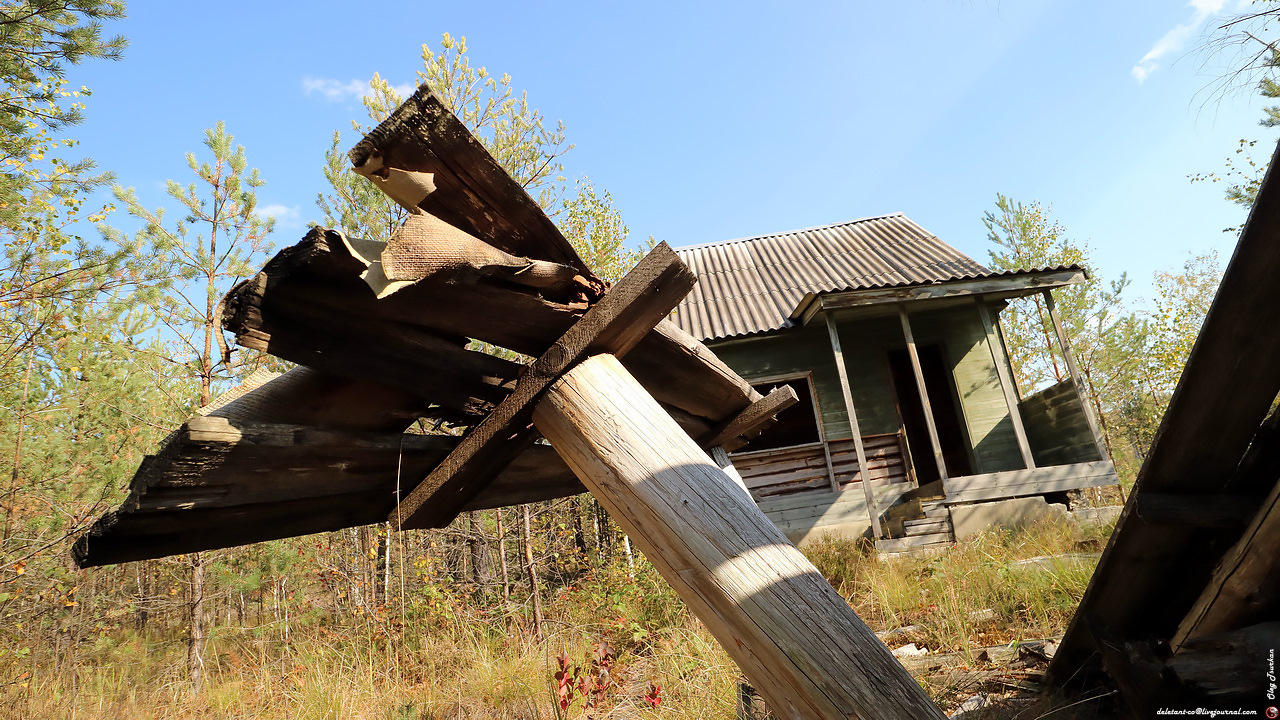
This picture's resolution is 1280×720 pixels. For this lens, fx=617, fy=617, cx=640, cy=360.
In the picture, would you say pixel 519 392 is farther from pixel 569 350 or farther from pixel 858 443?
pixel 858 443

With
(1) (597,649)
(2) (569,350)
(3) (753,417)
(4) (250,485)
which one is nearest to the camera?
(4) (250,485)

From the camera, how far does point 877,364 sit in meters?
10.1

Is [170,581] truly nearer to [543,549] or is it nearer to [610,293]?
[543,549]

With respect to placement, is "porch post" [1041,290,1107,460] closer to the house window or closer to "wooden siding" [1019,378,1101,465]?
"wooden siding" [1019,378,1101,465]

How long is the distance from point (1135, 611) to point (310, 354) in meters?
2.67

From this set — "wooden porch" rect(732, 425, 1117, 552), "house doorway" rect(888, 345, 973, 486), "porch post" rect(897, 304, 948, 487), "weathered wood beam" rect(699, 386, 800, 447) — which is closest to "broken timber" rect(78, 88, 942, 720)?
"weathered wood beam" rect(699, 386, 800, 447)

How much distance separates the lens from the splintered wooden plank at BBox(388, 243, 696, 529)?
147 centimetres

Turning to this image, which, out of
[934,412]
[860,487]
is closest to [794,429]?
[860,487]

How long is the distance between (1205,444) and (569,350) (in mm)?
1651

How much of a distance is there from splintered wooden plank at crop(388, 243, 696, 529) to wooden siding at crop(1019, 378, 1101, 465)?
8873 millimetres

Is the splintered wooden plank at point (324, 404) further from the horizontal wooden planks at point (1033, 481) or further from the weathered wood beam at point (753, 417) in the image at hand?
the horizontal wooden planks at point (1033, 481)

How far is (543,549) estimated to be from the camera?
25.9ft

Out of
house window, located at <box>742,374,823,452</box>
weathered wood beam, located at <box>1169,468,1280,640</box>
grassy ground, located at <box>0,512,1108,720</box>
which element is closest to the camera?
weathered wood beam, located at <box>1169,468,1280,640</box>

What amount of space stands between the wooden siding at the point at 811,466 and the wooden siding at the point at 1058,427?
2.07 metres
